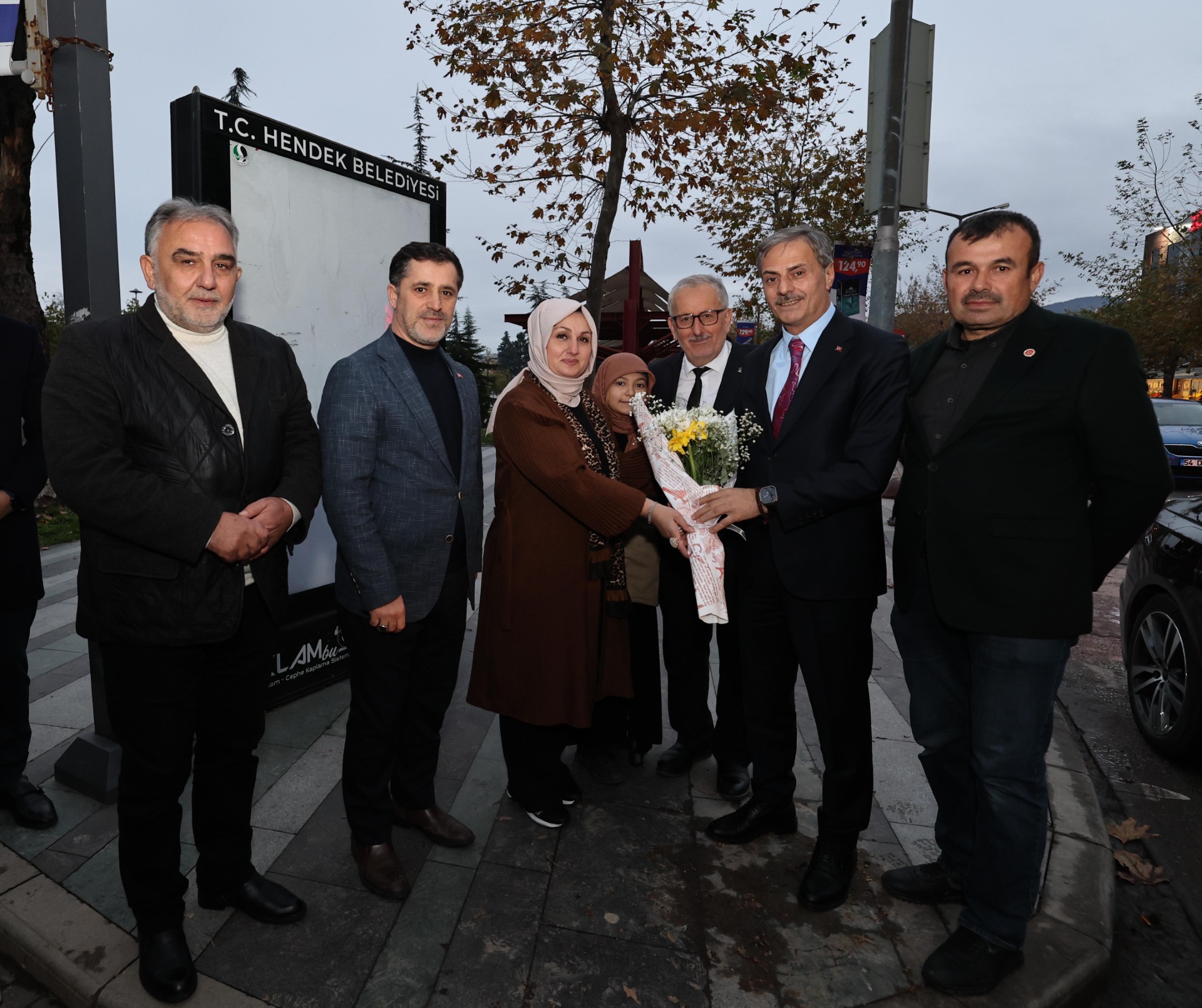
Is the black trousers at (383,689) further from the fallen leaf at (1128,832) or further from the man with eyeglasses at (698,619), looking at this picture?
the fallen leaf at (1128,832)

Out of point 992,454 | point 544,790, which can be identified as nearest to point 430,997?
point 544,790

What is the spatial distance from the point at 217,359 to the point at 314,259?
229 centimetres

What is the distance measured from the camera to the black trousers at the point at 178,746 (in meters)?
2.55

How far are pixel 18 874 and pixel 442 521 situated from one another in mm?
2045

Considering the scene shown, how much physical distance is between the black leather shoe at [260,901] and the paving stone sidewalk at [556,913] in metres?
0.05

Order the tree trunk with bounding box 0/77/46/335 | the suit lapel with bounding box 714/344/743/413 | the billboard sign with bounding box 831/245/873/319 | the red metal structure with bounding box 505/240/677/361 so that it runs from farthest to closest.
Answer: the red metal structure with bounding box 505/240/677/361 → the billboard sign with bounding box 831/245/873/319 → the tree trunk with bounding box 0/77/46/335 → the suit lapel with bounding box 714/344/743/413

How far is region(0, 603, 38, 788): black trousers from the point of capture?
11.2ft

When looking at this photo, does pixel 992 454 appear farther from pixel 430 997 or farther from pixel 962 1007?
pixel 430 997

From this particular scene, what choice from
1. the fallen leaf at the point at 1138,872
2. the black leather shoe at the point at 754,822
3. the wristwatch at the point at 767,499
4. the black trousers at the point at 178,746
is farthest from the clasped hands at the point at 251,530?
the fallen leaf at the point at 1138,872

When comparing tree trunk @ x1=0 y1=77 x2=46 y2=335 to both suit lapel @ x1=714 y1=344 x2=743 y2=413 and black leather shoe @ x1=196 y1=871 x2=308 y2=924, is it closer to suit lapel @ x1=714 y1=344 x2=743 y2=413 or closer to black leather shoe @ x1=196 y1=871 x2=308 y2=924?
black leather shoe @ x1=196 y1=871 x2=308 y2=924

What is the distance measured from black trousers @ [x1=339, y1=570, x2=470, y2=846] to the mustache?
2093 millimetres

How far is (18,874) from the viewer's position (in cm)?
305

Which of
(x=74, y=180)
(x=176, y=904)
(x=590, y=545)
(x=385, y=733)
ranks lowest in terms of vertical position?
(x=176, y=904)

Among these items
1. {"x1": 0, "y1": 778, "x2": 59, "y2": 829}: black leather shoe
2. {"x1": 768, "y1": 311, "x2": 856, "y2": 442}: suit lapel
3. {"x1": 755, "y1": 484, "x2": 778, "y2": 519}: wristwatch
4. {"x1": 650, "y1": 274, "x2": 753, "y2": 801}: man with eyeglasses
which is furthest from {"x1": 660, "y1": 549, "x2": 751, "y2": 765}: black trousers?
{"x1": 0, "y1": 778, "x2": 59, "y2": 829}: black leather shoe
